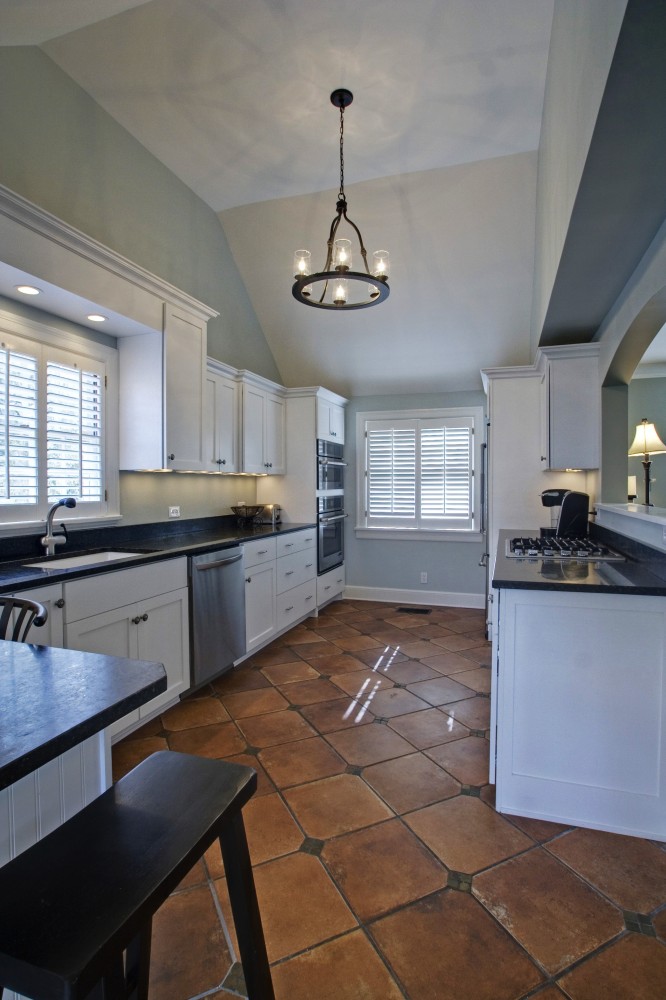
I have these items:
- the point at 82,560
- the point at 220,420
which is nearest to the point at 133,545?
the point at 82,560

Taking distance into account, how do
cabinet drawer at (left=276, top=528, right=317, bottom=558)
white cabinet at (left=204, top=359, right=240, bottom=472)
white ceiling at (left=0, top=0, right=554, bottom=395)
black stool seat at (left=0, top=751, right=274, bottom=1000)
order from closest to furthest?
black stool seat at (left=0, top=751, right=274, bottom=1000), white ceiling at (left=0, top=0, right=554, bottom=395), white cabinet at (left=204, top=359, right=240, bottom=472), cabinet drawer at (left=276, top=528, right=317, bottom=558)

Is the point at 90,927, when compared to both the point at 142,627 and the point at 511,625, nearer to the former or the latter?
the point at 511,625

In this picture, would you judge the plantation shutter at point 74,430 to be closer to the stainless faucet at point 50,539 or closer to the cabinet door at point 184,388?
the stainless faucet at point 50,539

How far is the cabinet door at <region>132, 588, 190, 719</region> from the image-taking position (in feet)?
8.64

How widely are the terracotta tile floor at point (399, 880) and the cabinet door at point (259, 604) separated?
83cm

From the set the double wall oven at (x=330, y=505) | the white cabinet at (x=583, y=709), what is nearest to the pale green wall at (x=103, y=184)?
the double wall oven at (x=330, y=505)

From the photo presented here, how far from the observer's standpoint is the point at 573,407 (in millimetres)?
3311

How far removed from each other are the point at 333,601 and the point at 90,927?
4.86 m

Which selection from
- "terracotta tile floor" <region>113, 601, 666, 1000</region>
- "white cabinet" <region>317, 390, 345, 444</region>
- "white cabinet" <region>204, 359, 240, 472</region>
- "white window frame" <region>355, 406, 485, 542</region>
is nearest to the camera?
"terracotta tile floor" <region>113, 601, 666, 1000</region>

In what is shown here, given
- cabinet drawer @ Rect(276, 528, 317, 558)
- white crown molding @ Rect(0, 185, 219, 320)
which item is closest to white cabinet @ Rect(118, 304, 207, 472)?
white crown molding @ Rect(0, 185, 219, 320)

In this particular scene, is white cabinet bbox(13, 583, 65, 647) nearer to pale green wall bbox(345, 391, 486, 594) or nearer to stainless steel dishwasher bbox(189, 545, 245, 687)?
stainless steel dishwasher bbox(189, 545, 245, 687)

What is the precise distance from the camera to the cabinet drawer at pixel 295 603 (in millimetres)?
4156

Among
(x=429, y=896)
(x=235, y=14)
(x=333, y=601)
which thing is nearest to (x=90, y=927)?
(x=429, y=896)

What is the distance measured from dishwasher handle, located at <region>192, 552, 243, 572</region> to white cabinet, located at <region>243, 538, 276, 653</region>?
0.15 metres
